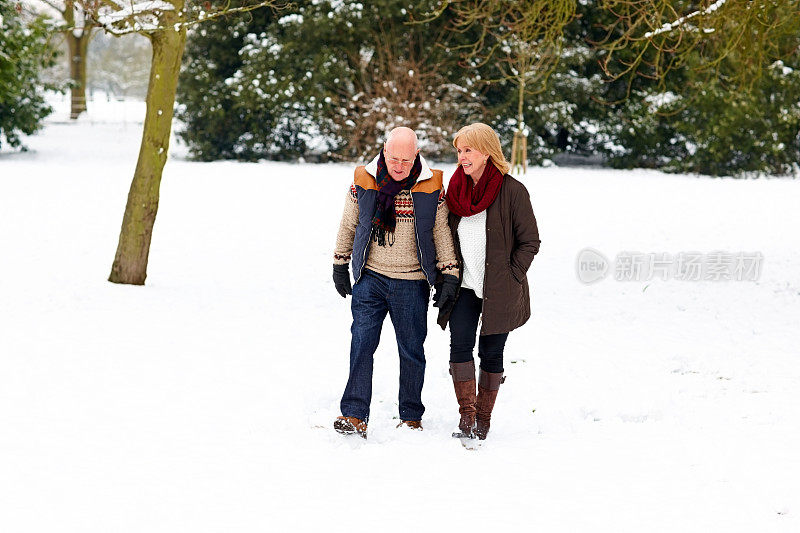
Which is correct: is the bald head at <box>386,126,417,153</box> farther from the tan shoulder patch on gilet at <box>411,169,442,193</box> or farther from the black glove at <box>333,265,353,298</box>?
the black glove at <box>333,265,353,298</box>

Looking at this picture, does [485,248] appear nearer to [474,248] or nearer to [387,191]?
[474,248]

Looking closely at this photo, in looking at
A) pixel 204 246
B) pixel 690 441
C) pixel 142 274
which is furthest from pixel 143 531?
pixel 204 246

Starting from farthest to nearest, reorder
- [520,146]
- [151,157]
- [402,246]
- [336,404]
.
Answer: [520,146], [151,157], [336,404], [402,246]

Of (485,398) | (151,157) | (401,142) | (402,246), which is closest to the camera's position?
(401,142)

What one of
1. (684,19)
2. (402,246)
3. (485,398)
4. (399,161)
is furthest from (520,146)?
(399,161)

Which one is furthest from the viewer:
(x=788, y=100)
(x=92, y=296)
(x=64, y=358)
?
(x=788, y=100)

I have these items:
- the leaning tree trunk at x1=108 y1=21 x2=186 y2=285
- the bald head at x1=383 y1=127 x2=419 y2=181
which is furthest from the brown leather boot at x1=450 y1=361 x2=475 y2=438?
the leaning tree trunk at x1=108 y1=21 x2=186 y2=285

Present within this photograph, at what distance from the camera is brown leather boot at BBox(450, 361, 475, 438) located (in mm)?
4473

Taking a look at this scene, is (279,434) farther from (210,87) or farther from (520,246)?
(210,87)

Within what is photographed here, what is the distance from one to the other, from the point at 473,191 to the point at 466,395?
1061mm

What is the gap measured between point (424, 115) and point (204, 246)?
1352 centimetres

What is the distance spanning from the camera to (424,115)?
2375 centimetres

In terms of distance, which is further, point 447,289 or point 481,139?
point 447,289

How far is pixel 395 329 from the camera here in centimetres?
449
